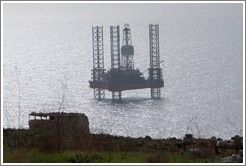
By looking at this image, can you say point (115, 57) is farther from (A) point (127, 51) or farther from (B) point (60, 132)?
(B) point (60, 132)

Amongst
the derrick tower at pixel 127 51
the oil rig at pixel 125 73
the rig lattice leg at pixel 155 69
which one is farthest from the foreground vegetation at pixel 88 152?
the rig lattice leg at pixel 155 69

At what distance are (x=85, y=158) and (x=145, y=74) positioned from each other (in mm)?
71508

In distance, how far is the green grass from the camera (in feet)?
22.3

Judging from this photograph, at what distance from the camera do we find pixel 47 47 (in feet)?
371

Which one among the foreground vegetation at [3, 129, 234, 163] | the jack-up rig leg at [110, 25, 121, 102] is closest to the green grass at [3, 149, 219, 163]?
the foreground vegetation at [3, 129, 234, 163]

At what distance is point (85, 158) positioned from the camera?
22.4 feet

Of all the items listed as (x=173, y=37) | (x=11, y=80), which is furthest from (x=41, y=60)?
(x=173, y=37)

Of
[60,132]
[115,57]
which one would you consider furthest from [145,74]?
[60,132]

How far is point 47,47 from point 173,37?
70.7 feet

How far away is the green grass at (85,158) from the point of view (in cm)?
679

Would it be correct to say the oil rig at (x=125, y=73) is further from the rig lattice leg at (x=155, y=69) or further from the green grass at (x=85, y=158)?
the green grass at (x=85, y=158)

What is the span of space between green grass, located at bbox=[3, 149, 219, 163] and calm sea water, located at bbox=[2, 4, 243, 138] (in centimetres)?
488

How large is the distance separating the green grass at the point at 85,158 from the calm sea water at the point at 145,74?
4879 millimetres

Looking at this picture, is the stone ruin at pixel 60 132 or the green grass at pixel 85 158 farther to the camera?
the stone ruin at pixel 60 132
